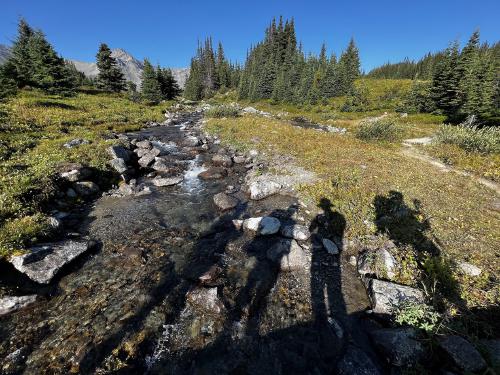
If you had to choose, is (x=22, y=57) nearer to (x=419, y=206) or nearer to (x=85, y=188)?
(x=85, y=188)

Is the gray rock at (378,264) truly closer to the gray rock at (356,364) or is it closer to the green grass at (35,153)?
the gray rock at (356,364)

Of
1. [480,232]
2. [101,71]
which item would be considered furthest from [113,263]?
[101,71]

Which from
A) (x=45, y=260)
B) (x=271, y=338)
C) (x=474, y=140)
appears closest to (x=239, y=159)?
(x=45, y=260)

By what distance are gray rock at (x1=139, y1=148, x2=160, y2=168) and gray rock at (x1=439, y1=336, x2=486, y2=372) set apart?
16758mm

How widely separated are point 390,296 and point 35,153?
19.2 m

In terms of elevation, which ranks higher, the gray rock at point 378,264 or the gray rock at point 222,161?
the gray rock at point 222,161

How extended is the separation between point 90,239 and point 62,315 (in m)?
3.33

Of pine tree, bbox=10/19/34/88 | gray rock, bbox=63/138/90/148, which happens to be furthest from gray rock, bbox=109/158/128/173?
pine tree, bbox=10/19/34/88

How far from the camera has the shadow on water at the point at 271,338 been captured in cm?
484

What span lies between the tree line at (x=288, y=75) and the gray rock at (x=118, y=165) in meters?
57.3

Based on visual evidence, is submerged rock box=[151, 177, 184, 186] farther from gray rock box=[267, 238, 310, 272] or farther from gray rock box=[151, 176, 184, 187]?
gray rock box=[267, 238, 310, 272]

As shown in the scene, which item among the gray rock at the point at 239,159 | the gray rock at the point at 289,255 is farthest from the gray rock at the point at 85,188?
the gray rock at the point at 289,255

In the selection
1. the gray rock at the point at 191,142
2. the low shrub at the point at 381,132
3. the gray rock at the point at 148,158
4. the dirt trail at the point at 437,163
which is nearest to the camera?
the dirt trail at the point at 437,163

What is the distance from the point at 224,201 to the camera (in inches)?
445
